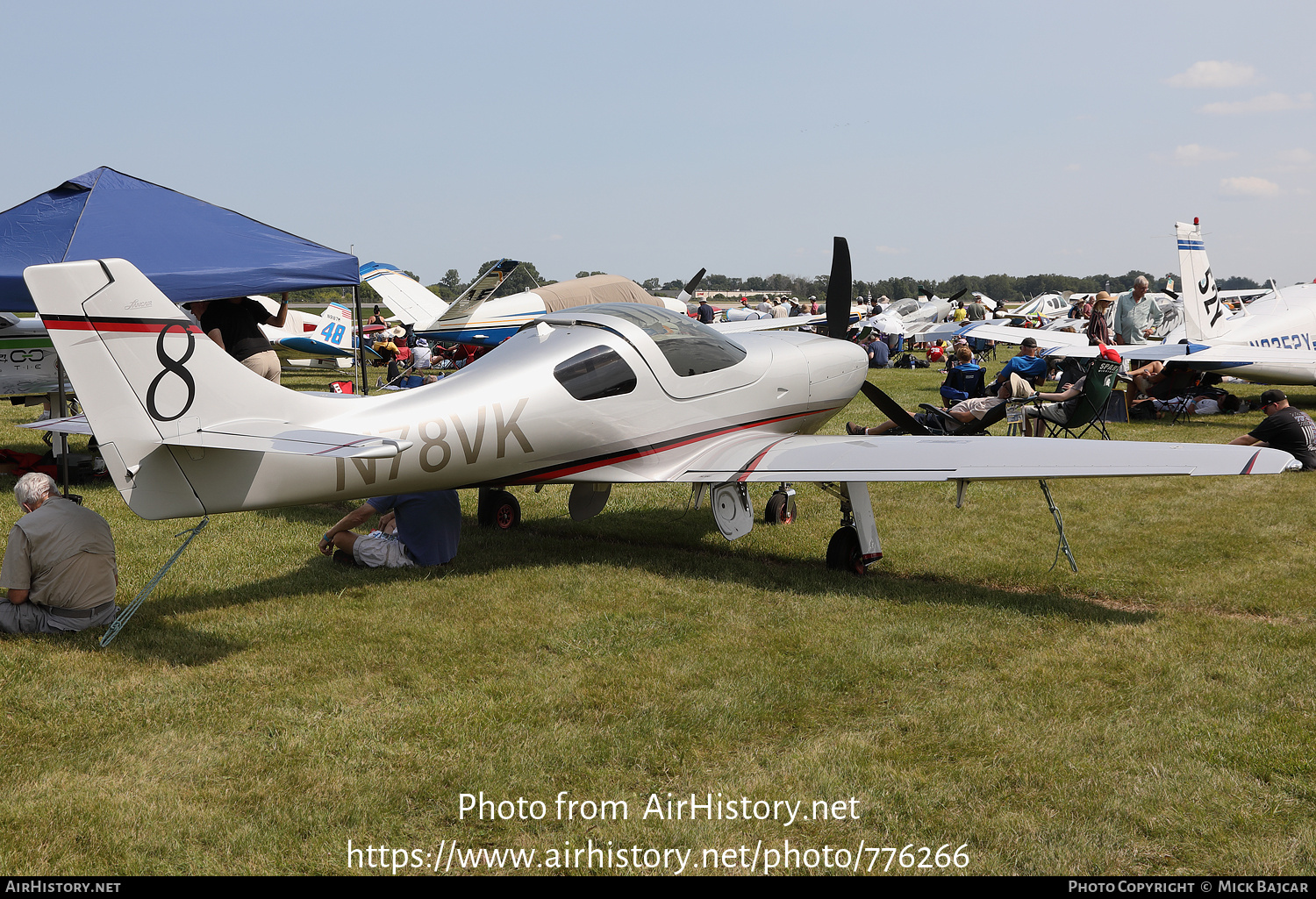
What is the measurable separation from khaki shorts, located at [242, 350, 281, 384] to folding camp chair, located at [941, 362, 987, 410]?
853 cm

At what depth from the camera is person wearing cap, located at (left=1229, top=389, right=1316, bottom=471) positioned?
33.4 ft

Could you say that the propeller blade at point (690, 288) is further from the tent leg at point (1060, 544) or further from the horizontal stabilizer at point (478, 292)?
the tent leg at point (1060, 544)

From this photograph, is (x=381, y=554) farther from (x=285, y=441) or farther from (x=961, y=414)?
(x=961, y=414)

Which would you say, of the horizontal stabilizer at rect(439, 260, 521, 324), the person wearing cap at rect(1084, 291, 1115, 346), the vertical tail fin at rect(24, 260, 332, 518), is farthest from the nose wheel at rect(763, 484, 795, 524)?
the horizontal stabilizer at rect(439, 260, 521, 324)

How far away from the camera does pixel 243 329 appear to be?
31.1 feet

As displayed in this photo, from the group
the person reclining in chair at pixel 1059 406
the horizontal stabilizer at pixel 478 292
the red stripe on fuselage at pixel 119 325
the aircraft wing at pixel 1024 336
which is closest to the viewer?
the red stripe on fuselage at pixel 119 325

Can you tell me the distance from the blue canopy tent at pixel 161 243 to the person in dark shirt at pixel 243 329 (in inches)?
23.2

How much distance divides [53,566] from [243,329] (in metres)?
4.66

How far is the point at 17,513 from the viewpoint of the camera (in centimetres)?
849

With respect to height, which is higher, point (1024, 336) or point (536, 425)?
point (1024, 336)

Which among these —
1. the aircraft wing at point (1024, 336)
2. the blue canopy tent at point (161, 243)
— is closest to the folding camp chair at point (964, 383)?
the aircraft wing at point (1024, 336)

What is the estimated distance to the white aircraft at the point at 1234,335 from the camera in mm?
14773

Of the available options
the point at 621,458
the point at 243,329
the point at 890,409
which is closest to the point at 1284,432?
the point at 890,409

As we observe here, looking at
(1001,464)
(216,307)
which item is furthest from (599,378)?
(216,307)
